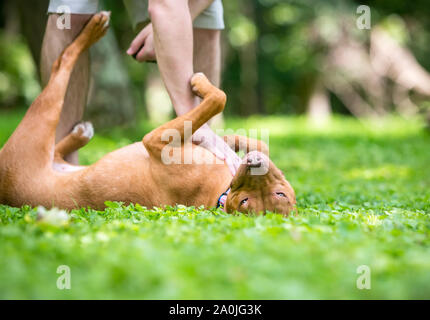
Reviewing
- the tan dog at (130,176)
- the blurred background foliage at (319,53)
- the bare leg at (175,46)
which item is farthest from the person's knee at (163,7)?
the blurred background foliage at (319,53)

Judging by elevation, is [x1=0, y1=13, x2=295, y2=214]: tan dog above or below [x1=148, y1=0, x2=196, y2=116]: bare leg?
below

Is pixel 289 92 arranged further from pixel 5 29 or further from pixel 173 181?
pixel 173 181

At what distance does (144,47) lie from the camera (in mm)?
4371

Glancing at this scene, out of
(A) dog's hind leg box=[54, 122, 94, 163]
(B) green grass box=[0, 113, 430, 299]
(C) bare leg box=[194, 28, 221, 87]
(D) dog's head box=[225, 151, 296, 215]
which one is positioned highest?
(C) bare leg box=[194, 28, 221, 87]

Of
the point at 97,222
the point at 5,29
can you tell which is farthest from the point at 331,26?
the point at 5,29

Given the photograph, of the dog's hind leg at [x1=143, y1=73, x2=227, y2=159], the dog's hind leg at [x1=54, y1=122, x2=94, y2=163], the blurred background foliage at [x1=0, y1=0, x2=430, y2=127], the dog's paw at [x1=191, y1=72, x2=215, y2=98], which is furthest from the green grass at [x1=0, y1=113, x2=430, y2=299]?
the blurred background foliage at [x1=0, y1=0, x2=430, y2=127]

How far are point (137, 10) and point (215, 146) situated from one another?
1579 millimetres

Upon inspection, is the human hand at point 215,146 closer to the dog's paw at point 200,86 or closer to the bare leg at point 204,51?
the dog's paw at point 200,86

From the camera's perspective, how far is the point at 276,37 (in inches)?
1023

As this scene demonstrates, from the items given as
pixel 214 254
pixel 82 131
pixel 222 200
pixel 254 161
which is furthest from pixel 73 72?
pixel 214 254

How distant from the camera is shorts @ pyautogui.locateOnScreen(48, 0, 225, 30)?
4256mm

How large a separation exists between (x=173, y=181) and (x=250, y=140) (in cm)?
92

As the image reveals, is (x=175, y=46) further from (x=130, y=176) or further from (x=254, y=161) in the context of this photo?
(x=254, y=161)

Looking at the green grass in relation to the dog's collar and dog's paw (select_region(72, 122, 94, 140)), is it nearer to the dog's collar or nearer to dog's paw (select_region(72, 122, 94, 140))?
the dog's collar
